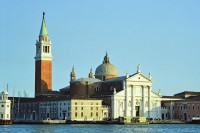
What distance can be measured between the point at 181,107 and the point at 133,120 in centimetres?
1283

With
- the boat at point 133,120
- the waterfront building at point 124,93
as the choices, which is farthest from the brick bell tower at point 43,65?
the boat at point 133,120

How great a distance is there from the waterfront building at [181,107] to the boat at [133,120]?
35.2 feet

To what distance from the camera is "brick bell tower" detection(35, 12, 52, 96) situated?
102375 mm

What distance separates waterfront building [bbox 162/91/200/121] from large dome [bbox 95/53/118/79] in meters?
9.79

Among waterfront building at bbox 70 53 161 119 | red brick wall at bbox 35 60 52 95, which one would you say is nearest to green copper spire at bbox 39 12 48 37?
red brick wall at bbox 35 60 52 95

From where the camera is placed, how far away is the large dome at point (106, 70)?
347ft

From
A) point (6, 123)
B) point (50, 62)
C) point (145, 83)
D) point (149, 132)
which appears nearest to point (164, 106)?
point (145, 83)

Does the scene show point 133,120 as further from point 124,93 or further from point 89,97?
point 89,97

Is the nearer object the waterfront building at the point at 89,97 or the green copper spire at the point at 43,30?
the waterfront building at the point at 89,97

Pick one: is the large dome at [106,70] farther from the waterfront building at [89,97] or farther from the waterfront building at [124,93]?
the waterfront building at [124,93]

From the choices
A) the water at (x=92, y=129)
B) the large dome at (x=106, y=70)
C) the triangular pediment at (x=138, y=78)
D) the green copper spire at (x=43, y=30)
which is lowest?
the water at (x=92, y=129)

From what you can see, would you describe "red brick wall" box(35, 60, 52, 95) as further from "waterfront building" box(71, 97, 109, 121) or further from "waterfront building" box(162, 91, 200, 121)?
"waterfront building" box(162, 91, 200, 121)

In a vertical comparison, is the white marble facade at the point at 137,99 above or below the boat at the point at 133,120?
above

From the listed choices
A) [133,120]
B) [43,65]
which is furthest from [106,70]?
[133,120]
